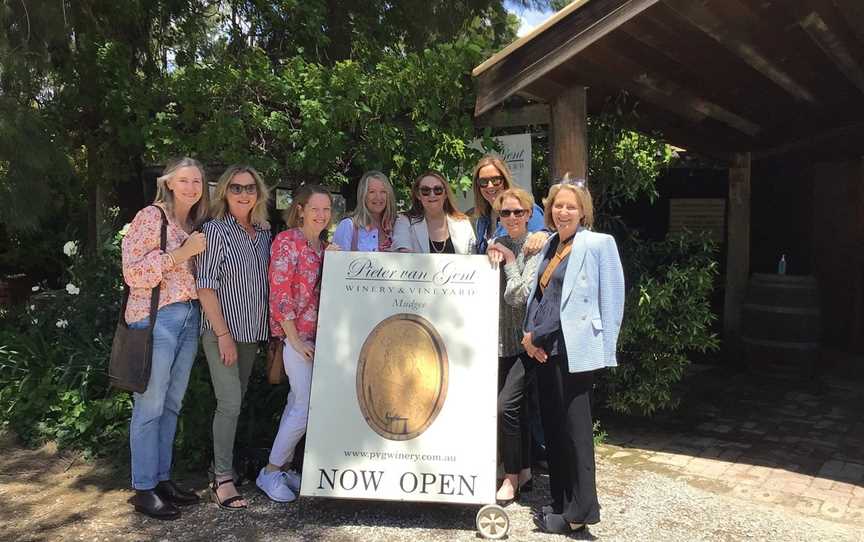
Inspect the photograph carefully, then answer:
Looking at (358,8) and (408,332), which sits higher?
(358,8)

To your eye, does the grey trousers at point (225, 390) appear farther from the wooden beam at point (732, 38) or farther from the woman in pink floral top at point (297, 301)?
the wooden beam at point (732, 38)

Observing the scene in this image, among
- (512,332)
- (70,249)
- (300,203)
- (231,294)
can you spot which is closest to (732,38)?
(512,332)

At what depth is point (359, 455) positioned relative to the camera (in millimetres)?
3205

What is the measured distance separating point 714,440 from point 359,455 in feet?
9.05

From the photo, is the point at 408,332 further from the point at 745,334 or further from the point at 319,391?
the point at 745,334

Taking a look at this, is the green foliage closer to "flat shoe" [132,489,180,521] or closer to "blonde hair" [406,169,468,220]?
"blonde hair" [406,169,468,220]

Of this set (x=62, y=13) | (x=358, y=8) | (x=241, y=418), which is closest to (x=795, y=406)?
(x=241, y=418)

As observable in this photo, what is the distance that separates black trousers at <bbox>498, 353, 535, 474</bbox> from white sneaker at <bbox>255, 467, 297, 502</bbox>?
1127 millimetres

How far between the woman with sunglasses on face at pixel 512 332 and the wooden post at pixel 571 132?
2.97ft

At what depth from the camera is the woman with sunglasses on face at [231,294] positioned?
3.18 metres

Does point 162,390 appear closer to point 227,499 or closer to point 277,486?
point 227,499

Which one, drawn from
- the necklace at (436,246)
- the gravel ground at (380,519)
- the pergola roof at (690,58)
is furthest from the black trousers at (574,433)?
the pergola roof at (690,58)

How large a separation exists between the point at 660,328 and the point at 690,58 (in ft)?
5.88

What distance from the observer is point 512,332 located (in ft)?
11.1
